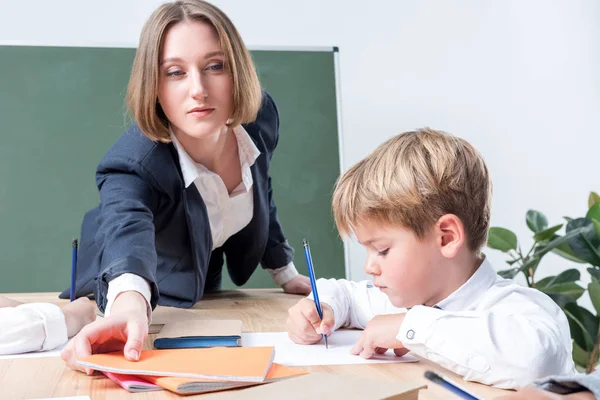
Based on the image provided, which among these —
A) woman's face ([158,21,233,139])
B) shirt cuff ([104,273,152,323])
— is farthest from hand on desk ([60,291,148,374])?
woman's face ([158,21,233,139])

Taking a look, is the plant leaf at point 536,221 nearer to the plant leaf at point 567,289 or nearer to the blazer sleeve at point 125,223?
the plant leaf at point 567,289

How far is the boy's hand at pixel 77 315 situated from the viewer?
1.14m

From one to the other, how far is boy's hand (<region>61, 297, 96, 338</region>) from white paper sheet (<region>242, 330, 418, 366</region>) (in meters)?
0.28

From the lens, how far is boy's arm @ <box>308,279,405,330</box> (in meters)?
1.21

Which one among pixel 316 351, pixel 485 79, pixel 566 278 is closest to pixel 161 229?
pixel 316 351

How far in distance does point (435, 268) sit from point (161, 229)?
80 cm

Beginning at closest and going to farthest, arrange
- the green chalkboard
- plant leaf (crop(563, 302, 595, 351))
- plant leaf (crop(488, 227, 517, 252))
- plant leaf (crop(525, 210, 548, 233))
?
plant leaf (crop(563, 302, 595, 351)) → plant leaf (crop(488, 227, 517, 252)) → plant leaf (crop(525, 210, 548, 233)) → the green chalkboard

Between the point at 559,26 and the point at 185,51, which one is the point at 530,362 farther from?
the point at 559,26

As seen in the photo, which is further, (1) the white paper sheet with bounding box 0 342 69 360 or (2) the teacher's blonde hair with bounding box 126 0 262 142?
(2) the teacher's blonde hair with bounding box 126 0 262 142

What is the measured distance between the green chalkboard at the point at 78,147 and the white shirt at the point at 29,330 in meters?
1.62

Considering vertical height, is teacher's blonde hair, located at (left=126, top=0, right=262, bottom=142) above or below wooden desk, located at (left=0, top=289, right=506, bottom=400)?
above

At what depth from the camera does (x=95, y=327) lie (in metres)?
0.88

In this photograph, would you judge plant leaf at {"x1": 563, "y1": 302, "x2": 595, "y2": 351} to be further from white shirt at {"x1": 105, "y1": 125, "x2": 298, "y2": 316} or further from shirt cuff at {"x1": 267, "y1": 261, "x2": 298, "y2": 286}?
white shirt at {"x1": 105, "y1": 125, "x2": 298, "y2": 316}

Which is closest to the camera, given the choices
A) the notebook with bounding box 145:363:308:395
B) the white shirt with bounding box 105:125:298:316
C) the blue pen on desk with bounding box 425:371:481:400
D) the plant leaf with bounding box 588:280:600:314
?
the blue pen on desk with bounding box 425:371:481:400
